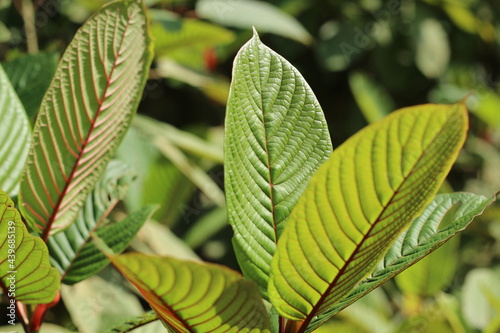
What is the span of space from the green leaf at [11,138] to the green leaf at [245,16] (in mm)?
1017

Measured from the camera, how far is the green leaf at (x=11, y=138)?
23.5 inches

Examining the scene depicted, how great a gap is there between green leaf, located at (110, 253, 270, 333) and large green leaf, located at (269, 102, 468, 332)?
38mm

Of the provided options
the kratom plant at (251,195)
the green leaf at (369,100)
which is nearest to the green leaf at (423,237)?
the kratom plant at (251,195)

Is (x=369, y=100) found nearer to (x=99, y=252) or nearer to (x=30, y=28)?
(x=30, y=28)

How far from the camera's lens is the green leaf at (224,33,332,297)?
497 mm

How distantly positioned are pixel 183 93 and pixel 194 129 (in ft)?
0.74

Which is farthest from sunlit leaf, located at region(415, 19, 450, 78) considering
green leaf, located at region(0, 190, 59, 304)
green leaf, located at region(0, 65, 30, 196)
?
green leaf, located at region(0, 190, 59, 304)

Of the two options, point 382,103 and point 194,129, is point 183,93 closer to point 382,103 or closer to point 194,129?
point 194,129

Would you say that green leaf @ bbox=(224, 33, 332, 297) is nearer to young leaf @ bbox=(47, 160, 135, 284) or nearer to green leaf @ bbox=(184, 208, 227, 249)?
young leaf @ bbox=(47, 160, 135, 284)

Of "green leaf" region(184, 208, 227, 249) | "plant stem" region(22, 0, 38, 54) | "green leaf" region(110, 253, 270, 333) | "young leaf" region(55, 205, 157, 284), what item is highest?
"green leaf" region(110, 253, 270, 333)

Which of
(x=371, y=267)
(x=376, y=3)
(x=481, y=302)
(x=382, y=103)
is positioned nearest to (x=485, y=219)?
(x=382, y=103)

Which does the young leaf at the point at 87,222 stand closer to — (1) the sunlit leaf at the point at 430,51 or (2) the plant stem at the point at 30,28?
(2) the plant stem at the point at 30,28

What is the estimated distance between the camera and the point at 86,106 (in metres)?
0.56

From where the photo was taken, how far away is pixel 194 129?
1.91 m
